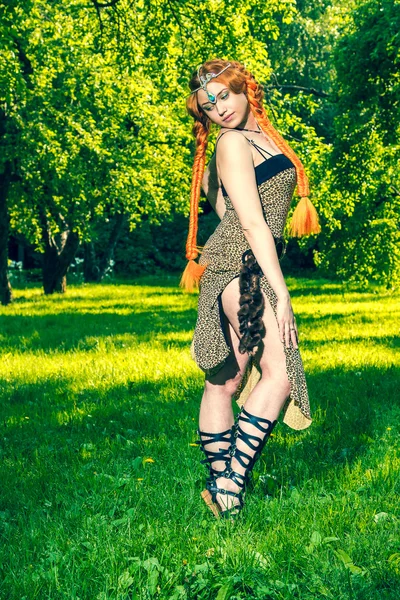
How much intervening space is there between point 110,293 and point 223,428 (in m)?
19.4

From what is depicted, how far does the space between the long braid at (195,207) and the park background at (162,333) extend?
1.13 meters

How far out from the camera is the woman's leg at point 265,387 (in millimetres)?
4039

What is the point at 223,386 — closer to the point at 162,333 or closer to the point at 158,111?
the point at 162,333

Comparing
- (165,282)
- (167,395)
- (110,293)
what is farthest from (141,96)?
(167,395)

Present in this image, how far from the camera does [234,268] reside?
4129mm

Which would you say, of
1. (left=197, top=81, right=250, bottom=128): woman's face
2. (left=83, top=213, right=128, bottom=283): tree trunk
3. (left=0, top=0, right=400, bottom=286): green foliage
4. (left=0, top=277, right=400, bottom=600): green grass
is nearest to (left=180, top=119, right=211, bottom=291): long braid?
(left=197, top=81, right=250, bottom=128): woman's face

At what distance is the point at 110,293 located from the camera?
23.5 m

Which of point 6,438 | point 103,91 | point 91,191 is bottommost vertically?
point 6,438

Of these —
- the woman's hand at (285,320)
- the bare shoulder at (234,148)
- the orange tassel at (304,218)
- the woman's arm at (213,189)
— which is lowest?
the woman's hand at (285,320)

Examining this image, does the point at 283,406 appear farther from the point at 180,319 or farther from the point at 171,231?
the point at 171,231

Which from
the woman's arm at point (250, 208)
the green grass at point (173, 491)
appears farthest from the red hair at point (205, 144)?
the green grass at point (173, 491)

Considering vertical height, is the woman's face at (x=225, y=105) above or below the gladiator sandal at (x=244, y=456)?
above

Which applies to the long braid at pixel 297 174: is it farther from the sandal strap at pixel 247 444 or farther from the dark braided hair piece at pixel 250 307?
the sandal strap at pixel 247 444

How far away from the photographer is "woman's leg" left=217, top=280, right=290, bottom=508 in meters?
4.04
